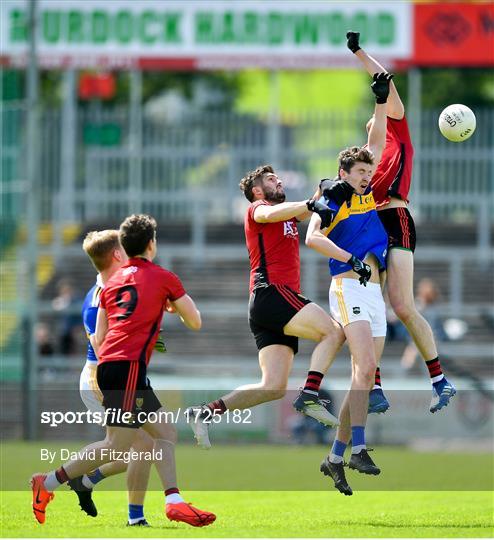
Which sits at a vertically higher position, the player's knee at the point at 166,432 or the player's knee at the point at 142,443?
the player's knee at the point at 166,432

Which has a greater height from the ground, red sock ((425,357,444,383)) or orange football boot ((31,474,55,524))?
red sock ((425,357,444,383))

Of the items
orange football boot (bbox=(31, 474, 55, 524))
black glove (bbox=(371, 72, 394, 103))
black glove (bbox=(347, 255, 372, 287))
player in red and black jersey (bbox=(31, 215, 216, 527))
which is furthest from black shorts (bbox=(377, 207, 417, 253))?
orange football boot (bbox=(31, 474, 55, 524))

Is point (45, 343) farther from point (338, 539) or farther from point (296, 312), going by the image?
point (338, 539)

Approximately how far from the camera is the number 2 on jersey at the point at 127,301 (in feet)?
34.6

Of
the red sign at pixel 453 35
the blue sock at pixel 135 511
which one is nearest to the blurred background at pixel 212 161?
the red sign at pixel 453 35

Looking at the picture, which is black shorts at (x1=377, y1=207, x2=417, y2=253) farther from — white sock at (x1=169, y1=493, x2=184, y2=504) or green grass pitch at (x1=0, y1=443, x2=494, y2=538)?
white sock at (x1=169, y1=493, x2=184, y2=504)

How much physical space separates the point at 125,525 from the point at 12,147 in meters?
15.9

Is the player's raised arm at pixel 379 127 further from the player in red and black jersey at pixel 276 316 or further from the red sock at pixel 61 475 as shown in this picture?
the red sock at pixel 61 475

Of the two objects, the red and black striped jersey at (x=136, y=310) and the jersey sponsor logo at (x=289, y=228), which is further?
the jersey sponsor logo at (x=289, y=228)

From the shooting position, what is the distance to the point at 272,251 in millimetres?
12000

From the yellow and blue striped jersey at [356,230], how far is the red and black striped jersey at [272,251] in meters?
0.34

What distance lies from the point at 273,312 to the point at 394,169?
5.56 feet

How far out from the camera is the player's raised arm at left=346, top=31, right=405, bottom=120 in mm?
11969

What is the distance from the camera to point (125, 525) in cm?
1102
